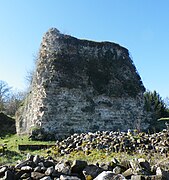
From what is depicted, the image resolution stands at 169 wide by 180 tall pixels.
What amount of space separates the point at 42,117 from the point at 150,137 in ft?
25.7

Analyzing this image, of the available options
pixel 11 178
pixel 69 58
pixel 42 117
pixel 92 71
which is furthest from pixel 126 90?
pixel 11 178

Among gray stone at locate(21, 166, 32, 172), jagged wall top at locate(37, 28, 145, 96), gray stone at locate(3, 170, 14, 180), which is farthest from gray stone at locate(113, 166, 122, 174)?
jagged wall top at locate(37, 28, 145, 96)

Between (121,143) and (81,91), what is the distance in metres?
8.49

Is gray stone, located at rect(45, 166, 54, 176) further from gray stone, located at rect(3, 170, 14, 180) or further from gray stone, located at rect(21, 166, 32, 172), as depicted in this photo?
gray stone, located at rect(3, 170, 14, 180)

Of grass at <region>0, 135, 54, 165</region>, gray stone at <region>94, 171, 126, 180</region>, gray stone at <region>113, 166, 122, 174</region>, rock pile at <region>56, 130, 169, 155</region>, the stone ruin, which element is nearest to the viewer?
gray stone at <region>94, 171, 126, 180</region>

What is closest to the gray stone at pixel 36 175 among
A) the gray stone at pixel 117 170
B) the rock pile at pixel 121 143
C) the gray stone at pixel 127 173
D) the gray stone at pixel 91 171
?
the gray stone at pixel 91 171

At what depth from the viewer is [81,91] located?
1708 cm

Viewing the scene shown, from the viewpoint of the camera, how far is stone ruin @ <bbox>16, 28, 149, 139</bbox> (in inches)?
631

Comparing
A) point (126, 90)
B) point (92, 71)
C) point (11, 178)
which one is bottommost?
point (11, 178)

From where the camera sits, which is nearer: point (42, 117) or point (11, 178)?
point (11, 178)

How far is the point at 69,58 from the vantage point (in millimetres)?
17859

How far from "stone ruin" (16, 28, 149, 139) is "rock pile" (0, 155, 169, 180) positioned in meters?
10.4

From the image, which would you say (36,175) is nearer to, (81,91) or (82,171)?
(82,171)

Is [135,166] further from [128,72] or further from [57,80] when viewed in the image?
[128,72]
